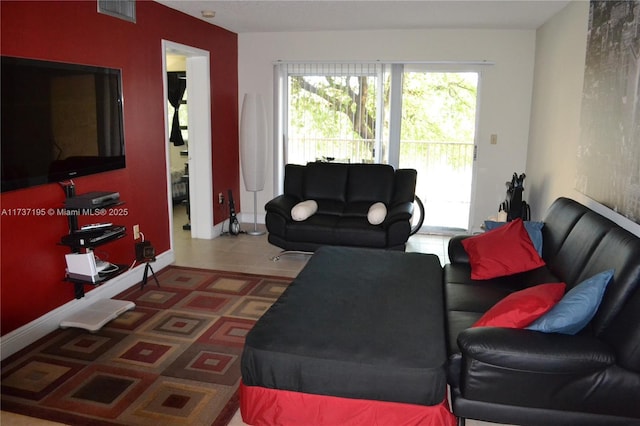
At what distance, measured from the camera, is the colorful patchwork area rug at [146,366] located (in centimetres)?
255

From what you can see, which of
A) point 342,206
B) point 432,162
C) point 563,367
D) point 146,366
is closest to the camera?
point 563,367

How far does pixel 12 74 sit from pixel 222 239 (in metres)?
3.16

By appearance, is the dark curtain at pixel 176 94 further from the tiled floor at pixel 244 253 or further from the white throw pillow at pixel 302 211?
the white throw pillow at pixel 302 211

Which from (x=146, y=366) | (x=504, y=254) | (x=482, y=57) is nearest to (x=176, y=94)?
(x=482, y=57)

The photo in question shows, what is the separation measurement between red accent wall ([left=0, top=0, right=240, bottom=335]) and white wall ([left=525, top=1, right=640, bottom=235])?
3.40 metres

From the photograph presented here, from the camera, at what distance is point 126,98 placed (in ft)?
13.4

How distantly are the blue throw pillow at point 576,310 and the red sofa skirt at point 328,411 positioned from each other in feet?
1.83

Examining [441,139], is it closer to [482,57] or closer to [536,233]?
[482,57]

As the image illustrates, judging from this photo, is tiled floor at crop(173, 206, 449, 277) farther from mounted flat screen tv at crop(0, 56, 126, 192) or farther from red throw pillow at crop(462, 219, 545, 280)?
red throw pillow at crop(462, 219, 545, 280)

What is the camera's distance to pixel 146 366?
117 inches

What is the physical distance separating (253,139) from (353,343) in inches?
153

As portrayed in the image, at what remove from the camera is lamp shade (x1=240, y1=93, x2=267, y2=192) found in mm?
5836

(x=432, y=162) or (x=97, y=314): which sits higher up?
(x=432, y=162)

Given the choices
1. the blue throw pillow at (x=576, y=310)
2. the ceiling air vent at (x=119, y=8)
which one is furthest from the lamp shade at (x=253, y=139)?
the blue throw pillow at (x=576, y=310)
